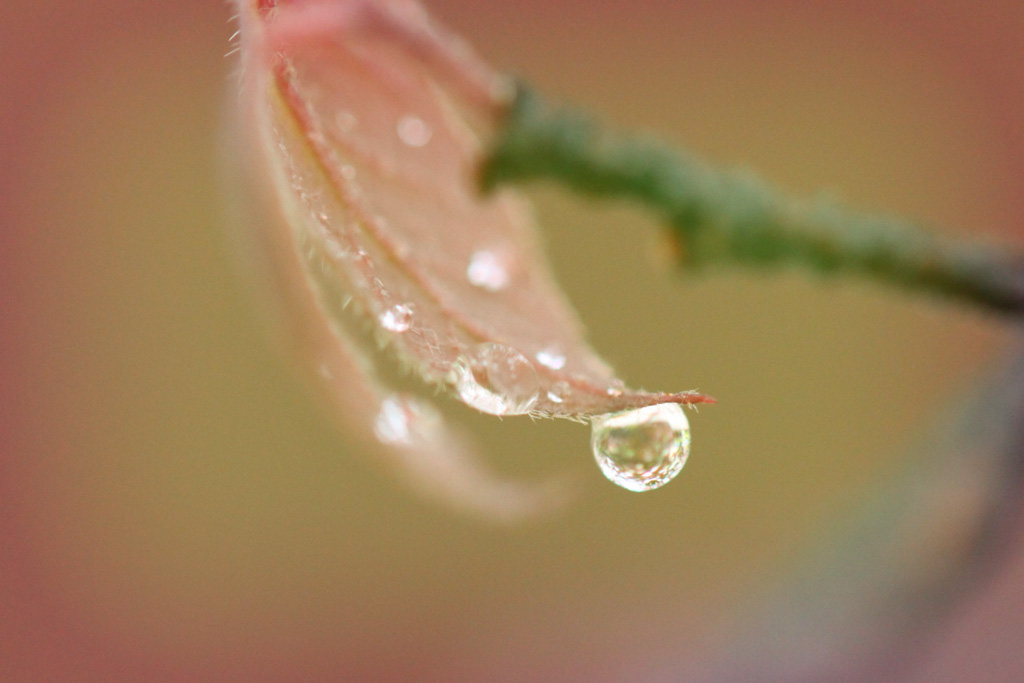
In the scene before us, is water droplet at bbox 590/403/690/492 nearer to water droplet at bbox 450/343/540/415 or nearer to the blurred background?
water droplet at bbox 450/343/540/415

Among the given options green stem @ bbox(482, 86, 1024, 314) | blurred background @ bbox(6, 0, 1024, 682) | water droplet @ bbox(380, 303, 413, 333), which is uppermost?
blurred background @ bbox(6, 0, 1024, 682)

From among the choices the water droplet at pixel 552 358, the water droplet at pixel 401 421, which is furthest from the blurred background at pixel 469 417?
the water droplet at pixel 552 358

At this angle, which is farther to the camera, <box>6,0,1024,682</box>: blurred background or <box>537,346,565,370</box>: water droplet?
<box>6,0,1024,682</box>: blurred background

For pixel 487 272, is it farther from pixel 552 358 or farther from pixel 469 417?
pixel 469 417

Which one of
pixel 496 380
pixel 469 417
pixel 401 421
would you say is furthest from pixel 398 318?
pixel 469 417

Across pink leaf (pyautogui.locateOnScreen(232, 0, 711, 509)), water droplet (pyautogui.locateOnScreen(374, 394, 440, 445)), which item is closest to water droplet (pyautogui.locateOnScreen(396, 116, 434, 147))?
pink leaf (pyautogui.locateOnScreen(232, 0, 711, 509))

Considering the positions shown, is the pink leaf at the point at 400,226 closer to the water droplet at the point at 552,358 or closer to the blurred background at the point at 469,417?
the water droplet at the point at 552,358
